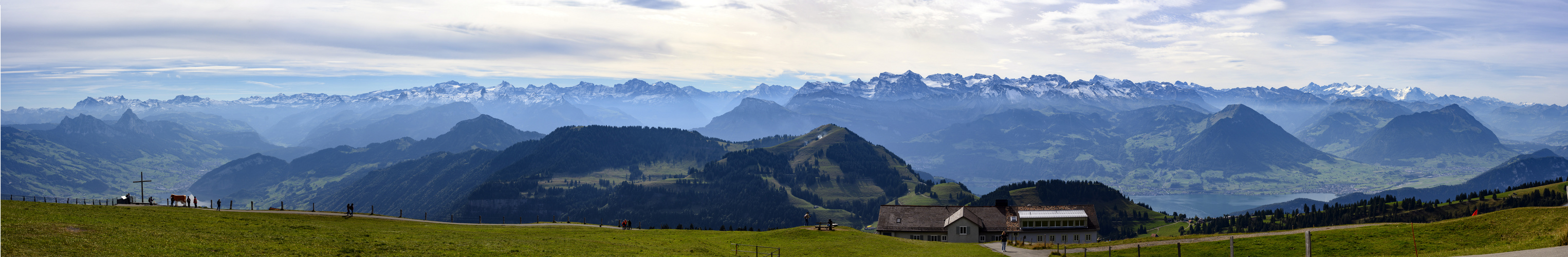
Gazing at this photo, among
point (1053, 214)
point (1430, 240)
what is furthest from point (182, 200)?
point (1430, 240)

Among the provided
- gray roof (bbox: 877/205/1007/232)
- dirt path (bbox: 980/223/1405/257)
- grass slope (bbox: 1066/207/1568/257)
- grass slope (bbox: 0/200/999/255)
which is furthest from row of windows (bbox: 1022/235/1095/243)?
grass slope (bbox: 0/200/999/255)

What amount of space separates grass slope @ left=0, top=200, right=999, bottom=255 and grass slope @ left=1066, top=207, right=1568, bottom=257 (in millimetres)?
25788

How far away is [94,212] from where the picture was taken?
63.1m

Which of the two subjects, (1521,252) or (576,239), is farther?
(576,239)

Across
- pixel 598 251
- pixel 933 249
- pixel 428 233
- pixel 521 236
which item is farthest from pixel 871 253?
pixel 428 233

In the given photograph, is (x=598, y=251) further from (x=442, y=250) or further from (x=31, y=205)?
(x=31, y=205)

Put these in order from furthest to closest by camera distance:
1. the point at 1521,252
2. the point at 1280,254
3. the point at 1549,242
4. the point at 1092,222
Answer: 1. the point at 1092,222
2. the point at 1280,254
3. the point at 1549,242
4. the point at 1521,252

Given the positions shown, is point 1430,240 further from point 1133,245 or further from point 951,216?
point 951,216

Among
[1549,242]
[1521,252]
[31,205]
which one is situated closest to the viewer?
[1521,252]

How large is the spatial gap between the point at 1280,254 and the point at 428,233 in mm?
80563

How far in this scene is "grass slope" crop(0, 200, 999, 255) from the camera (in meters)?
45.3

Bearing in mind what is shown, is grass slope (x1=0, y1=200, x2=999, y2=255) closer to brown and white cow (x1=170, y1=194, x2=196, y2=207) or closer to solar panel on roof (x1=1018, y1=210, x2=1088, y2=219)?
brown and white cow (x1=170, y1=194, x2=196, y2=207)

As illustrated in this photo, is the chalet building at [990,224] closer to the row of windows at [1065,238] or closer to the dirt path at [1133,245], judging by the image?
the row of windows at [1065,238]

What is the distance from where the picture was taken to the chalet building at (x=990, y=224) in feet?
398
